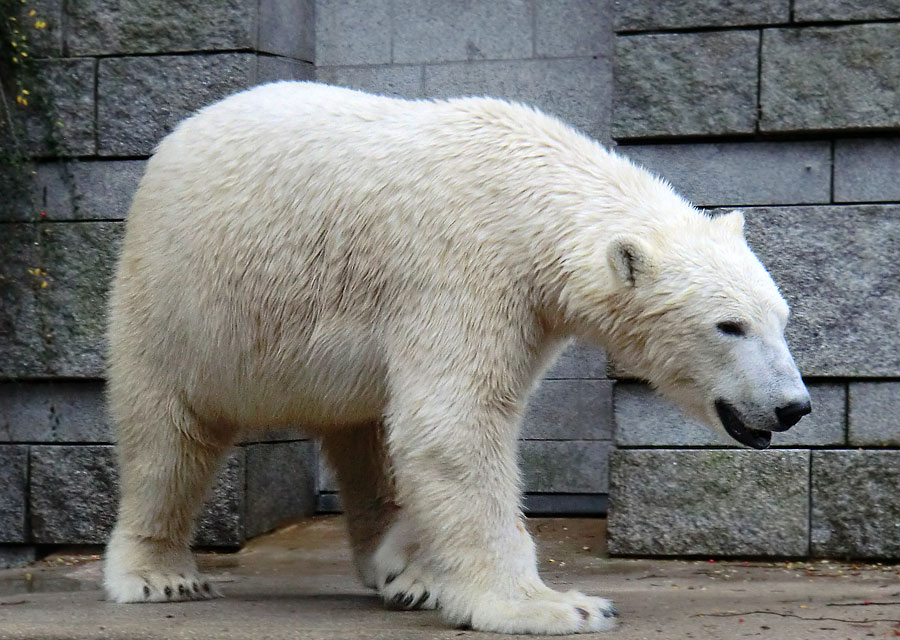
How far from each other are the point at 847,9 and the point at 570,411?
2.28 m

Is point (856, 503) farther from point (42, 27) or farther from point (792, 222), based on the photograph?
point (42, 27)

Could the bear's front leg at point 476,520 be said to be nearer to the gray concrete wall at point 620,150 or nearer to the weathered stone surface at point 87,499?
the gray concrete wall at point 620,150

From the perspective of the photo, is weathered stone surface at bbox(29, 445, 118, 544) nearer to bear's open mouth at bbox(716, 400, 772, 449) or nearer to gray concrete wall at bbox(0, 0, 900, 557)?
gray concrete wall at bbox(0, 0, 900, 557)

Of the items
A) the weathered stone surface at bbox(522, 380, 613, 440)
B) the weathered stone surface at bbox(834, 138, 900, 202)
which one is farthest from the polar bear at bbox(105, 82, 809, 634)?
the weathered stone surface at bbox(522, 380, 613, 440)

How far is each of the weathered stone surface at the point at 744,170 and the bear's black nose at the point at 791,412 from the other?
191 centimetres

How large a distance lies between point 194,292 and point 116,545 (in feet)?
3.35

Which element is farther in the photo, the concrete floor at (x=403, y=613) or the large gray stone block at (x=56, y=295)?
the large gray stone block at (x=56, y=295)

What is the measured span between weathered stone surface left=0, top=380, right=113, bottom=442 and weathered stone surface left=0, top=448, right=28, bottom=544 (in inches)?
2.9

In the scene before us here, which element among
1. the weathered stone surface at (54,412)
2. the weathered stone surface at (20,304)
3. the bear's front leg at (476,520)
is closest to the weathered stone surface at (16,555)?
the weathered stone surface at (54,412)

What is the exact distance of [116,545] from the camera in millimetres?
4520

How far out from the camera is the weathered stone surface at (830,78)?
5.16 m

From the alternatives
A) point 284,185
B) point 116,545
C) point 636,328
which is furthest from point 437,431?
point 116,545

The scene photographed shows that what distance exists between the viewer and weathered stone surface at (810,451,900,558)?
16.9ft

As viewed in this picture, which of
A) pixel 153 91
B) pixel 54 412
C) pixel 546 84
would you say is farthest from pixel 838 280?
pixel 54 412
